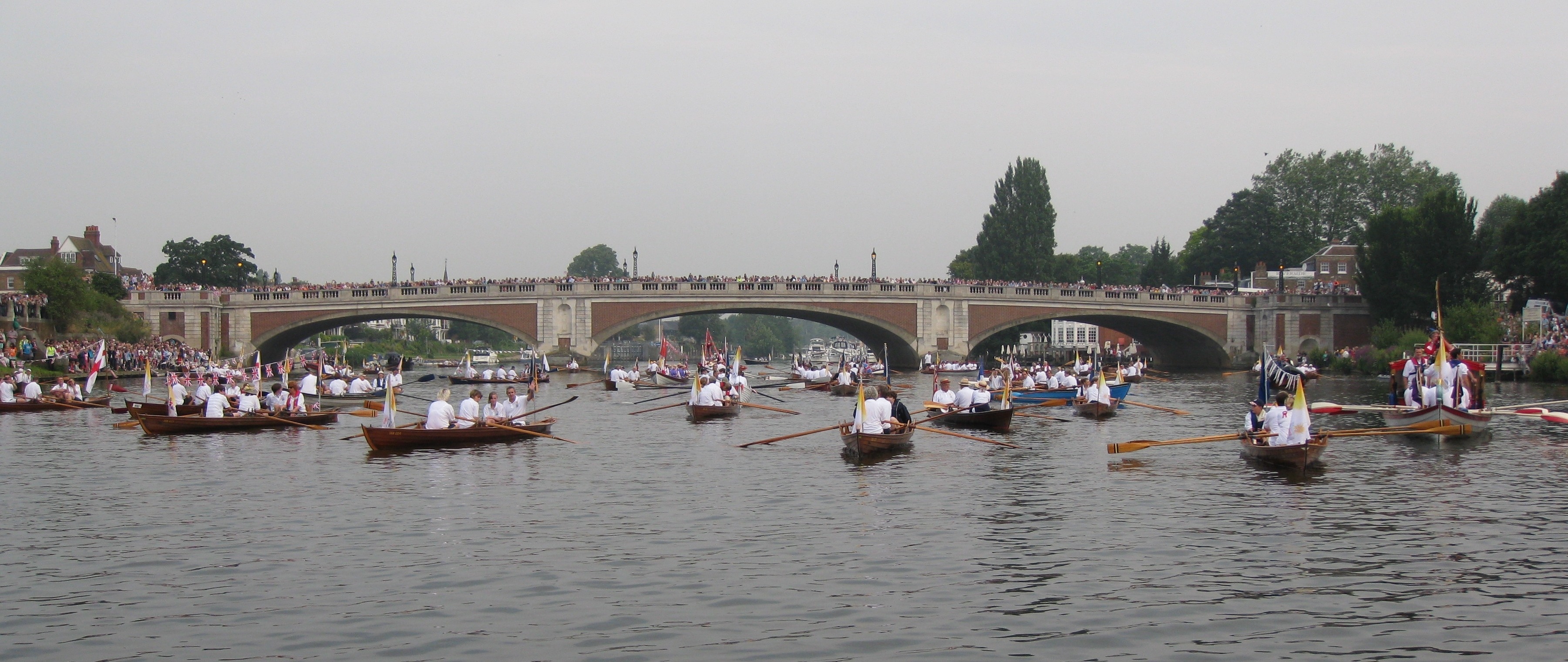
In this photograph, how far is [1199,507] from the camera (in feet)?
70.0

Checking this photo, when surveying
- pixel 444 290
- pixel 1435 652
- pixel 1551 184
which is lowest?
pixel 1435 652

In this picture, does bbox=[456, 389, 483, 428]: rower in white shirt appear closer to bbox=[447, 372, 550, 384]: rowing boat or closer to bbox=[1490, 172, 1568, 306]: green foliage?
bbox=[447, 372, 550, 384]: rowing boat

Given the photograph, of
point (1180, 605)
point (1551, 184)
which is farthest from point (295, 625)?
point (1551, 184)

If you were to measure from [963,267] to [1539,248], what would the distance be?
2687 inches

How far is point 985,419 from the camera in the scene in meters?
34.3

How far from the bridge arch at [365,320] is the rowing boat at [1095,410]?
45212mm

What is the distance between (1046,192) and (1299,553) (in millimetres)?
96194

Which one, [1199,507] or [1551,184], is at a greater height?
[1551,184]

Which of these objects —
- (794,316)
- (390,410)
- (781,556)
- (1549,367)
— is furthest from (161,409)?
(1549,367)

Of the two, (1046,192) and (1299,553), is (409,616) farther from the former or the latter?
(1046,192)

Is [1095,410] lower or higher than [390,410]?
lower

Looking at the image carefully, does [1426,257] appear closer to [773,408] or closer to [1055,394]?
[1055,394]

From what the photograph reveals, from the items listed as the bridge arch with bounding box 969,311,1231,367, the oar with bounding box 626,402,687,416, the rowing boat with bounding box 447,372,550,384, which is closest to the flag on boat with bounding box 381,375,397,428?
the oar with bounding box 626,402,687,416

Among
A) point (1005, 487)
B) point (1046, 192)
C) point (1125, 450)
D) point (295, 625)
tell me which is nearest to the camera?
point (295, 625)
